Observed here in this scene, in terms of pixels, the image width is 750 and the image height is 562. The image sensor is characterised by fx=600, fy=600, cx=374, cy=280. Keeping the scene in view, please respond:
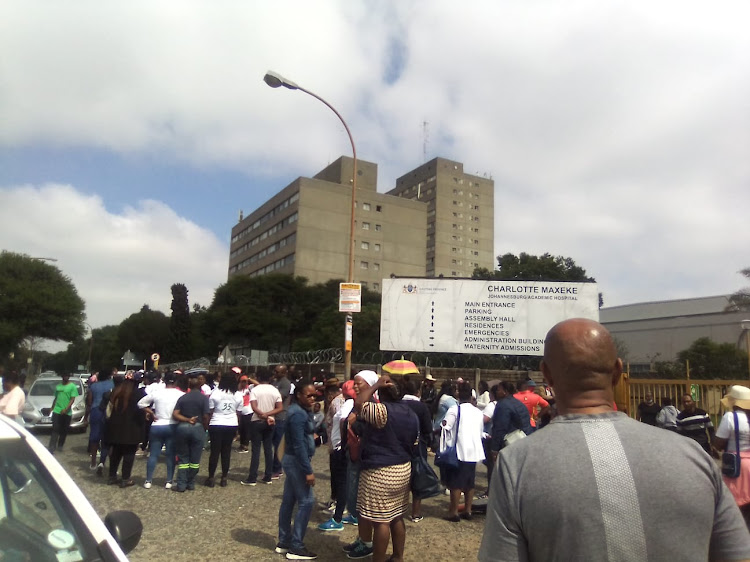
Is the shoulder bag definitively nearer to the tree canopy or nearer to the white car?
the white car

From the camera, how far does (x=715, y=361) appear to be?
147 ft

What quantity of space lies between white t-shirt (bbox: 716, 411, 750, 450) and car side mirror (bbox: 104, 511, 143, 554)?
5.15 metres

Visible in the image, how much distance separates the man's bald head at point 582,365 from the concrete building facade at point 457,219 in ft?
340

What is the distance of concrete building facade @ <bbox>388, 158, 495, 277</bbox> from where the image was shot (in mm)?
107125

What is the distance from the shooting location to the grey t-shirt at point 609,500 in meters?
1.71

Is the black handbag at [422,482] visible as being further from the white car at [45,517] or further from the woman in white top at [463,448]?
the white car at [45,517]

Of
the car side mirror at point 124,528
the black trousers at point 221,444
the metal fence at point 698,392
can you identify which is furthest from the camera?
the metal fence at point 698,392

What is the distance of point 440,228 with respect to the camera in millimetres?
107250

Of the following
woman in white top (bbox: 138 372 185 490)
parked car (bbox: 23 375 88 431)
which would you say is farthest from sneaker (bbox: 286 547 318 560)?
parked car (bbox: 23 375 88 431)

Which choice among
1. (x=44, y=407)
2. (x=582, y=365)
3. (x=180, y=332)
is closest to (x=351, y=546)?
(x=582, y=365)

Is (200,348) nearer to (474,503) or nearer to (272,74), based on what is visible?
(272,74)

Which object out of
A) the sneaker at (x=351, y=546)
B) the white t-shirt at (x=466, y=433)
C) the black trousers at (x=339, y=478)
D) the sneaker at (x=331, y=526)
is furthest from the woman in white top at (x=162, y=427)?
the white t-shirt at (x=466, y=433)

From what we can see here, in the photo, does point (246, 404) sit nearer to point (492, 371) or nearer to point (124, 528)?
point (124, 528)

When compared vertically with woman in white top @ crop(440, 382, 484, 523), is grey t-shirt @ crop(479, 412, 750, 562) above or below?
above
